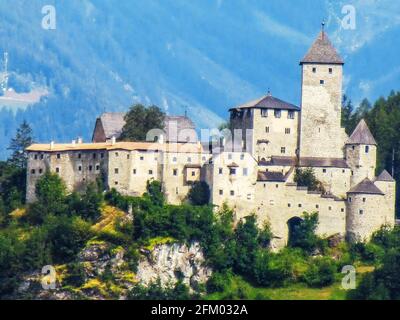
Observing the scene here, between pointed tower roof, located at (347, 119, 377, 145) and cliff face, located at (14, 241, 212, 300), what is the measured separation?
12051 millimetres

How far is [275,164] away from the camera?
100500mm

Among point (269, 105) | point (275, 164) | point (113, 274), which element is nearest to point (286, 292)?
point (275, 164)

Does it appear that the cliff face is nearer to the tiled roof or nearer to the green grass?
the green grass

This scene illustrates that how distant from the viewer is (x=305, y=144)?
10212 centimetres

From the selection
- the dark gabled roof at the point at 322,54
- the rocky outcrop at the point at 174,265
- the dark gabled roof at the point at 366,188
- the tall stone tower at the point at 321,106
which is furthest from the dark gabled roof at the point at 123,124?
the dark gabled roof at the point at 366,188

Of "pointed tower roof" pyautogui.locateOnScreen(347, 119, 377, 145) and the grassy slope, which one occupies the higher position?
"pointed tower roof" pyautogui.locateOnScreen(347, 119, 377, 145)

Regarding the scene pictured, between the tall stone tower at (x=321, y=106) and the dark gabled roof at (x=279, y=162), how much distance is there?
→ 2.59ft

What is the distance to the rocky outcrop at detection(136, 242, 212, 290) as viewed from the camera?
315 feet

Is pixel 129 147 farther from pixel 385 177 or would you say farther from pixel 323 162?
pixel 385 177

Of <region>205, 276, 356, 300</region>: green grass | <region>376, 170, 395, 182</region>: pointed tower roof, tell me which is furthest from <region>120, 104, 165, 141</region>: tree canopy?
<region>376, 170, 395, 182</region>: pointed tower roof

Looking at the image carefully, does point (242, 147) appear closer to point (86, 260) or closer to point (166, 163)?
point (166, 163)

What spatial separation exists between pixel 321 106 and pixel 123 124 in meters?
12.4

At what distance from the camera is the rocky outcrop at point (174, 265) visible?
96062 millimetres

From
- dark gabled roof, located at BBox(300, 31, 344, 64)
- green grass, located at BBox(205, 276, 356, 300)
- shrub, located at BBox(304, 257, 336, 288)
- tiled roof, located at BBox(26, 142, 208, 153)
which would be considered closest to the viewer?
green grass, located at BBox(205, 276, 356, 300)
